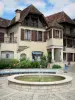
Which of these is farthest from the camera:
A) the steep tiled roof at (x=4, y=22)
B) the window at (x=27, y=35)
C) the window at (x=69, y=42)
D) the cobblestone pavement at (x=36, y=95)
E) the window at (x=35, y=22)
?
the window at (x=69, y=42)

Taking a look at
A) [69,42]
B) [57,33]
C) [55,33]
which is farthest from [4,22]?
[69,42]

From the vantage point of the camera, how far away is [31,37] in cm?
3281

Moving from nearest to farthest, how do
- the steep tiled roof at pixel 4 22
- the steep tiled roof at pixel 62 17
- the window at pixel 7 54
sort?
the window at pixel 7 54, the steep tiled roof at pixel 4 22, the steep tiled roof at pixel 62 17

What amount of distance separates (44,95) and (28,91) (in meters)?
1.52

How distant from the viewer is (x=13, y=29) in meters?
33.3

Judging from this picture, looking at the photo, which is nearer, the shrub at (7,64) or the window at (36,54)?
the shrub at (7,64)

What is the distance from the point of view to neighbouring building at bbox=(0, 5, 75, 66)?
3115 cm

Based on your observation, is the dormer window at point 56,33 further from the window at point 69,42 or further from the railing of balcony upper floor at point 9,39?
the railing of balcony upper floor at point 9,39

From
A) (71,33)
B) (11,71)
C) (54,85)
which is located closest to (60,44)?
(71,33)

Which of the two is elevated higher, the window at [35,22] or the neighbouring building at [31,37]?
the window at [35,22]

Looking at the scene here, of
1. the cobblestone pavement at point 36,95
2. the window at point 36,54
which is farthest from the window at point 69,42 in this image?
the cobblestone pavement at point 36,95

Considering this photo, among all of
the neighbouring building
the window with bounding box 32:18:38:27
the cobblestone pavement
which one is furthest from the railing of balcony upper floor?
the cobblestone pavement

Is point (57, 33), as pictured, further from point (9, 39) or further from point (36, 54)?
point (9, 39)

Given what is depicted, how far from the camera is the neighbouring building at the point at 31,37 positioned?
102 feet
